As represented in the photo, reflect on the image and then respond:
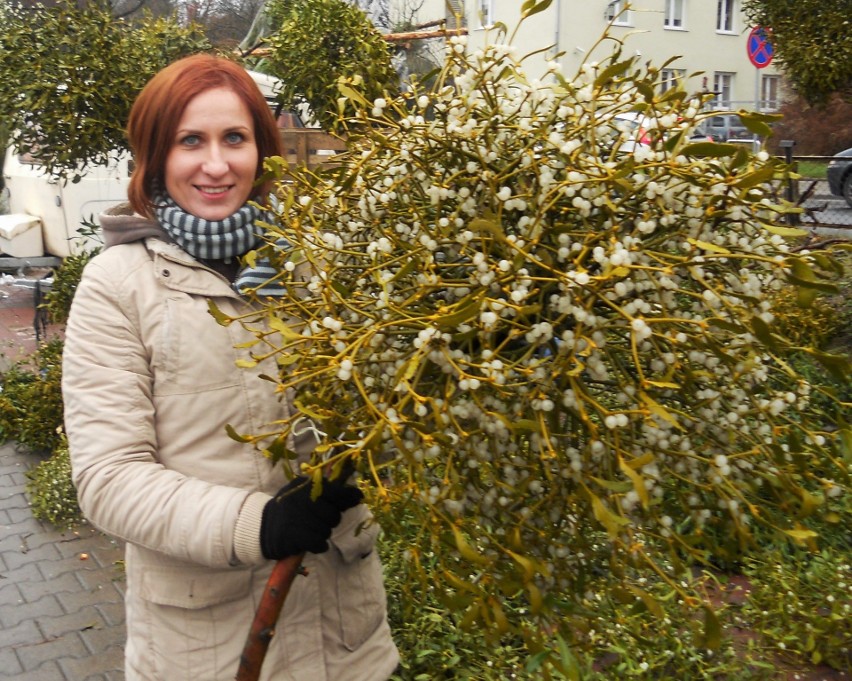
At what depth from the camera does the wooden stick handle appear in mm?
1849

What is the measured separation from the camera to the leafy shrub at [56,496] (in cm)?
A: 547

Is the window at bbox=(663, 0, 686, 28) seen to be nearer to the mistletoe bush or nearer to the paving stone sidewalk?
the paving stone sidewalk

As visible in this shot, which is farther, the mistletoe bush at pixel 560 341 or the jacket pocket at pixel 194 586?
the jacket pocket at pixel 194 586

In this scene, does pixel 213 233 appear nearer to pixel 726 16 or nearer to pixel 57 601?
pixel 57 601

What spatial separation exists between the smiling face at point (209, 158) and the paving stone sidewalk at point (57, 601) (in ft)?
8.33

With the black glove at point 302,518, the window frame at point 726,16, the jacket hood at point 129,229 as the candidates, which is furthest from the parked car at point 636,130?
the window frame at point 726,16

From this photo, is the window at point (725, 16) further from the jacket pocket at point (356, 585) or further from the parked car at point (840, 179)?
the jacket pocket at point (356, 585)

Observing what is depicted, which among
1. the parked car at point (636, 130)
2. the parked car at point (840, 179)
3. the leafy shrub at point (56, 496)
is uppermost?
the parked car at point (636, 130)

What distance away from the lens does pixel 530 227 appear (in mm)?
1486

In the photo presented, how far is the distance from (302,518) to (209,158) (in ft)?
2.66

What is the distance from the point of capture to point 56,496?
550cm

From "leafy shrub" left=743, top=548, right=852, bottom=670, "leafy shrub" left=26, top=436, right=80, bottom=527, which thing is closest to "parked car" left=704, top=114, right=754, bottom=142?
"leafy shrub" left=743, top=548, right=852, bottom=670

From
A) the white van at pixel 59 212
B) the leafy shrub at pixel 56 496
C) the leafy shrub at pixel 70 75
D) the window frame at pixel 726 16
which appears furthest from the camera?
the window frame at pixel 726 16

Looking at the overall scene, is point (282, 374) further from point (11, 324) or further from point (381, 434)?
point (11, 324)
